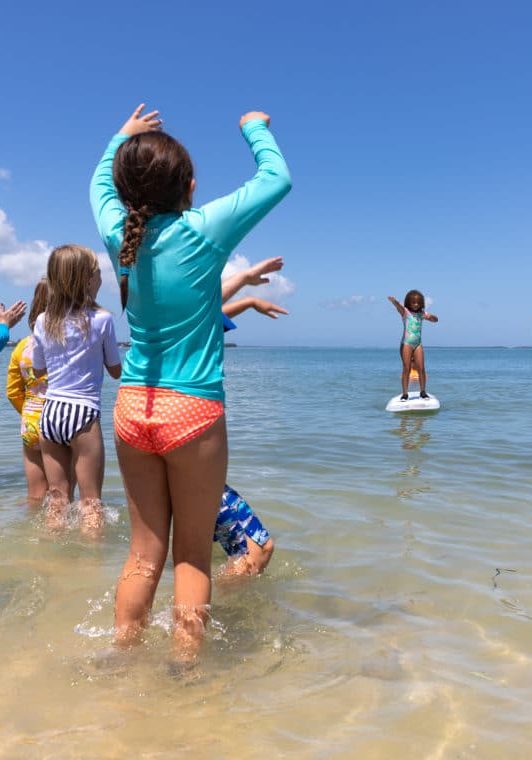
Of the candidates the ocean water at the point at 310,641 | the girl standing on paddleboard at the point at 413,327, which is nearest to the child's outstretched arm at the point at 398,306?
the girl standing on paddleboard at the point at 413,327

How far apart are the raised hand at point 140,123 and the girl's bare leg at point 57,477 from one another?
103 inches

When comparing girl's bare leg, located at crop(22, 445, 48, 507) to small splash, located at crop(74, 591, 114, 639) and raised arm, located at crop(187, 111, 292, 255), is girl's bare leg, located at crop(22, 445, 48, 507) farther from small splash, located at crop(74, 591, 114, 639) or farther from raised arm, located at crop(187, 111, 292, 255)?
raised arm, located at crop(187, 111, 292, 255)

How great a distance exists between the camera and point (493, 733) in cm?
235

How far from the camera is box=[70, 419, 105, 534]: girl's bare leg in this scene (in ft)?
15.1

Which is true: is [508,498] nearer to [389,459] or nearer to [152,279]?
[389,459]

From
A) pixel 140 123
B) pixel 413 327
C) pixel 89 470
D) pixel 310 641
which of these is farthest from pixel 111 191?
pixel 413 327

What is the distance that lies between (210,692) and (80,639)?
0.83 metres

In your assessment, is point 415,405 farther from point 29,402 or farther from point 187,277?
point 187,277

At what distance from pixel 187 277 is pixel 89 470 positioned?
2.64 m

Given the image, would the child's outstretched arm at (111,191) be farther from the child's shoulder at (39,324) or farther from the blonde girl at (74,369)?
the child's shoulder at (39,324)

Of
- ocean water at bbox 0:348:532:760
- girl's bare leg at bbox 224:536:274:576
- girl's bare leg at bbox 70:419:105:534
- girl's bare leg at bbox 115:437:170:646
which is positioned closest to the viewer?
ocean water at bbox 0:348:532:760

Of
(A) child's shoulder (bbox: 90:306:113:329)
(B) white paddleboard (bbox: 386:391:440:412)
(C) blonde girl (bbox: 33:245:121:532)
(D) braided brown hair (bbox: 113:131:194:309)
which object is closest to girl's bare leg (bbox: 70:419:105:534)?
(C) blonde girl (bbox: 33:245:121:532)

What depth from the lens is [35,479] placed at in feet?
18.4

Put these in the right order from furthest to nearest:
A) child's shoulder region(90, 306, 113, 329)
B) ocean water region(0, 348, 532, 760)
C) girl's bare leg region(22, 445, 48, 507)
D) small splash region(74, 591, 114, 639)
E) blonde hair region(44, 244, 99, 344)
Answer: girl's bare leg region(22, 445, 48, 507) < child's shoulder region(90, 306, 113, 329) < blonde hair region(44, 244, 99, 344) < small splash region(74, 591, 114, 639) < ocean water region(0, 348, 532, 760)
